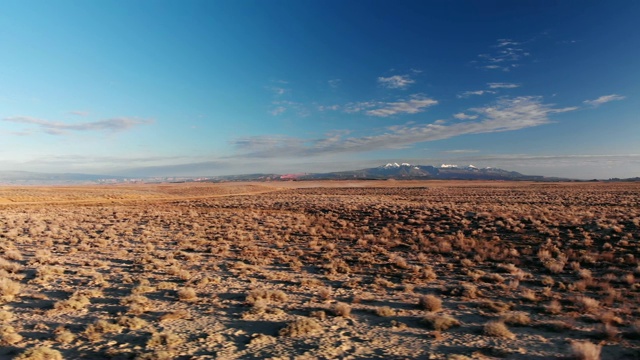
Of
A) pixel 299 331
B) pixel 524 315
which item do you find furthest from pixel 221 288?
pixel 524 315

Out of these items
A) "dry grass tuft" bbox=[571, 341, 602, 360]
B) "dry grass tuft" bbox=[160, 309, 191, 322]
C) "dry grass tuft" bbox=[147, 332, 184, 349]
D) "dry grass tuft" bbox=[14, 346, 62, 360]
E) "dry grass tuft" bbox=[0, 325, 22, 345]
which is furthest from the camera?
"dry grass tuft" bbox=[160, 309, 191, 322]

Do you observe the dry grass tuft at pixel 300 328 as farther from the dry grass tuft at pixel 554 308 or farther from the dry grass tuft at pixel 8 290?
the dry grass tuft at pixel 8 290

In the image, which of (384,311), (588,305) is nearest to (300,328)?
(384,311)

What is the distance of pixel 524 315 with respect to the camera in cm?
834

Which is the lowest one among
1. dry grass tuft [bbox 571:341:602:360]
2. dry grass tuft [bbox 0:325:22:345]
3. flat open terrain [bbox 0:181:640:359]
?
flat open terrain [bbox 0:181:640:359]

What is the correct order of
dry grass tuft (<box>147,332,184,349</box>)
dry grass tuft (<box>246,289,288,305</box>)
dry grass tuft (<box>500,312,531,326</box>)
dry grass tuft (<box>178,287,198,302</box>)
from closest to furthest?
dry grass tuft (<box>147,332,184,349</box>) < dry grass tuft (<box>500,312,531,326</box>) < dry grass tuft (<box>246,289,288,305</box>) < dry grass tuft (<box>178,287,198,302</box>)

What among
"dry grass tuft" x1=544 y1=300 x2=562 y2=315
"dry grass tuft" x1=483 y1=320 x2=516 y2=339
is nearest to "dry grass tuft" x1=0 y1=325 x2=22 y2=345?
"dry grass tuft" x1=483 y1=320 x2=516 y2=339

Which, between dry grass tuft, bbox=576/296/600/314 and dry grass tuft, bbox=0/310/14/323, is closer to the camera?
dry grass tuft, bbox=0/310/14/323

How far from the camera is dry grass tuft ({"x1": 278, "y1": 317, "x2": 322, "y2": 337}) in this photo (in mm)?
7574

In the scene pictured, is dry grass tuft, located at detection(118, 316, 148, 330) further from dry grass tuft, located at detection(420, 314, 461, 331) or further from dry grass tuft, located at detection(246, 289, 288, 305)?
dry grass tuft, located at detection(420, 314, 461, 331)

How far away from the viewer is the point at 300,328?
303 inches

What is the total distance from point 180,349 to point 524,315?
7786 mm

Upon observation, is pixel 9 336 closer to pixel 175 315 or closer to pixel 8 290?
pixel 175 315

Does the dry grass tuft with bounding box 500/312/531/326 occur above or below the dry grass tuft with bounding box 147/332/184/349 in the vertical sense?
above
